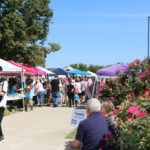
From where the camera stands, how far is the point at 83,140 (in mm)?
4598

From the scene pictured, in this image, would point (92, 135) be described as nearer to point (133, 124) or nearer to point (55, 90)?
point (133, 124)

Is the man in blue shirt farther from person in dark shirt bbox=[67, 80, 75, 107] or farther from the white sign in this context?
person in dark shirt bbox=[67, 80, 75, 107]

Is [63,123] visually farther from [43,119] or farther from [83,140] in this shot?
[83,140]

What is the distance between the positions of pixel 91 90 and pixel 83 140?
13141mm

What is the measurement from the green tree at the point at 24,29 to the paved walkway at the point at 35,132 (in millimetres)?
15930

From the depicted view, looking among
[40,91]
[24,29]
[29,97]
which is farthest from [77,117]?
[24,29]

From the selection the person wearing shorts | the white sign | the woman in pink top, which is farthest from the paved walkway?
the woman in pink top

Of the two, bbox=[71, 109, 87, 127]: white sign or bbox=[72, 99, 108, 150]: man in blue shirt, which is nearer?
bbox=[72, 99, 108, 150]: man in blue shirt

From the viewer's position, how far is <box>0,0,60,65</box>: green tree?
29.9 meters

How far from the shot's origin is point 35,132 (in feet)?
35.8

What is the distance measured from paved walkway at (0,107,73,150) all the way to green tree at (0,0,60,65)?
1593cm

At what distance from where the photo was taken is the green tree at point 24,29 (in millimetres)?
29891

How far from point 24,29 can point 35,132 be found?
2093cm

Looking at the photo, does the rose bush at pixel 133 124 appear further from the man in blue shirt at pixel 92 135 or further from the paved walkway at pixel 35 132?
the paved walkway at pixel 35 132
